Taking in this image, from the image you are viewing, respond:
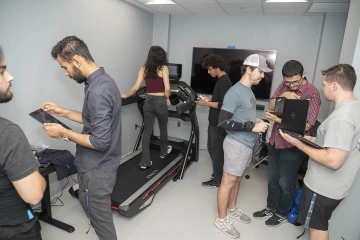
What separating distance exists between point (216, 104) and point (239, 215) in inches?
48.9

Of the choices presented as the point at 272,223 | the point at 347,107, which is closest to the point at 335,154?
the point at 347,107

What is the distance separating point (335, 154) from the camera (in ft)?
4.82

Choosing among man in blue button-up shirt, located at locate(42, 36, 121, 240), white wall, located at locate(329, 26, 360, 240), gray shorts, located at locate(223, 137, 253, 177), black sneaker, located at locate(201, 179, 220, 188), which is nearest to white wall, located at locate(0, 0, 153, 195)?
man in blue button-up shirt, located at locate(42, 36, 121, 240)

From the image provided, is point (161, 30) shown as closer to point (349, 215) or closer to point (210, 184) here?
point (210, 184)

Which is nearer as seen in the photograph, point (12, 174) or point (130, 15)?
point (12, 174)

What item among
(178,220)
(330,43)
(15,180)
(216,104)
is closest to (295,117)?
(216,104)

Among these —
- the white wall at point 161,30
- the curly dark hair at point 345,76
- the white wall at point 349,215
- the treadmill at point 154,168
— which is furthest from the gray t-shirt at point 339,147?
the white wall at point 161,30

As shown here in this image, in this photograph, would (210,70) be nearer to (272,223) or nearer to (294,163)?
(294,163)

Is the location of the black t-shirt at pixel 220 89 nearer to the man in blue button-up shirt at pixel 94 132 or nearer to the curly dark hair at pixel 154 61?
the curly dark hair at pixel 154 61

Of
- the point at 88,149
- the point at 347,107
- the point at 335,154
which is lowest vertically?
the point at 88,149

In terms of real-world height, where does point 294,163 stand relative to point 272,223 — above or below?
above

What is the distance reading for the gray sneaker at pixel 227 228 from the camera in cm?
232

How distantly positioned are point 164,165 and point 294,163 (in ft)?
5.56

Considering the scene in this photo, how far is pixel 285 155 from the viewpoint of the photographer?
7.64ft
